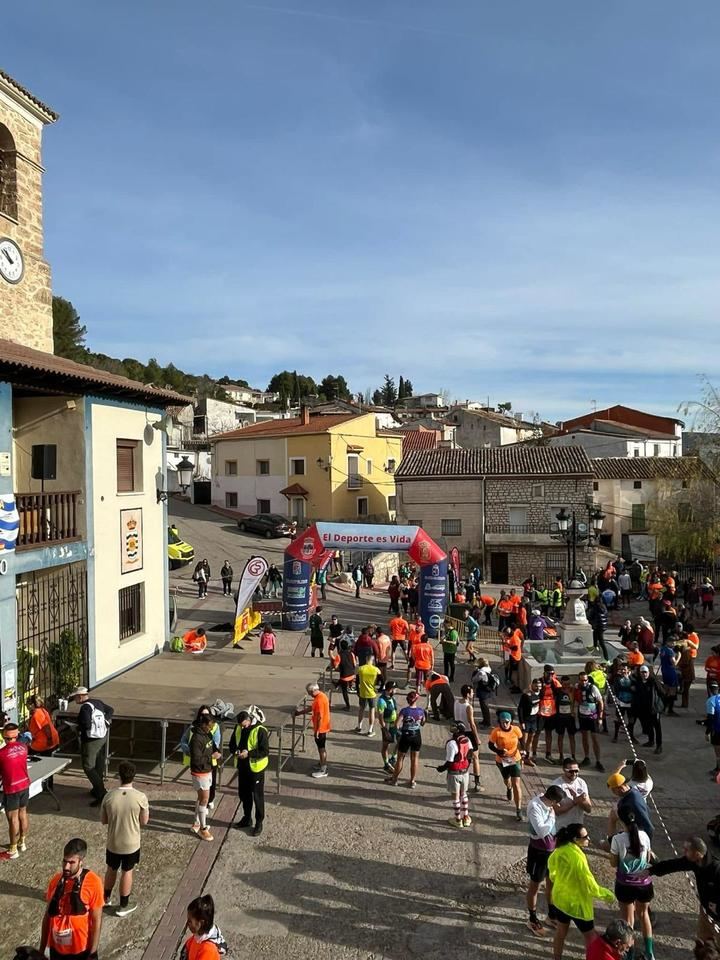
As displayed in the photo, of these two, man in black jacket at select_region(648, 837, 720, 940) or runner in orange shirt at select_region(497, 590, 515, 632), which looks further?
runner in orange shirt at select_region(497, 590, 515, 632)

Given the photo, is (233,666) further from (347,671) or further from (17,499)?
(17,499)

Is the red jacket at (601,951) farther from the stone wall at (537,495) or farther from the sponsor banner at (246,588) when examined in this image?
the stone wall at (537,495)

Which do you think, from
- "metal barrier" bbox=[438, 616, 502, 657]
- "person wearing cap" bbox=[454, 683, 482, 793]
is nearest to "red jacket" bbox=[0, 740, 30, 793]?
"person wearing cap" bbox=[454, 683, 482, 793]

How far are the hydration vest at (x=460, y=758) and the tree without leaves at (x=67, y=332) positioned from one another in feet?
173

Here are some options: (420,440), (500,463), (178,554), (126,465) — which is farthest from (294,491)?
(126,465)

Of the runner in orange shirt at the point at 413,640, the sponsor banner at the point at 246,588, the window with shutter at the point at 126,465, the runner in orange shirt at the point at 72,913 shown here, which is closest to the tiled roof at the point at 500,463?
the sponsor banner at the point at 246,588

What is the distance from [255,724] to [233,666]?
4556 mm

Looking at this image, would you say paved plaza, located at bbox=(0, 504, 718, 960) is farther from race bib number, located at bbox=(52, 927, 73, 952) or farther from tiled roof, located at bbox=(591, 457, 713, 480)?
tiled roof, located at bbox=(591, 457, 713, 480)

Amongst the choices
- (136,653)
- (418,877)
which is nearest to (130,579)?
(136,653)

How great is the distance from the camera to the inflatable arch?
20.0 m

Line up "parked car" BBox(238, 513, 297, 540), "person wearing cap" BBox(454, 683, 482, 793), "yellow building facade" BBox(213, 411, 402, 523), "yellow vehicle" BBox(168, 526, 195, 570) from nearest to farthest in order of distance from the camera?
"person wearing cap" BBox(454, 683, 482, 793) → "yellow vehicle" BBox(168, 526, 195, 570) → "parked car" BBox(238, 513, 297, 540) → "yellow building facade" BBox(213, 411, 402, 523)

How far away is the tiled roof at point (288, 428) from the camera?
151 ft

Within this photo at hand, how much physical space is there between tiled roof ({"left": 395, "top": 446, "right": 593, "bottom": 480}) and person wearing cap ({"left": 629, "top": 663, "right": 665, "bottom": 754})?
2609cm

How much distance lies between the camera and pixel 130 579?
15.0m
